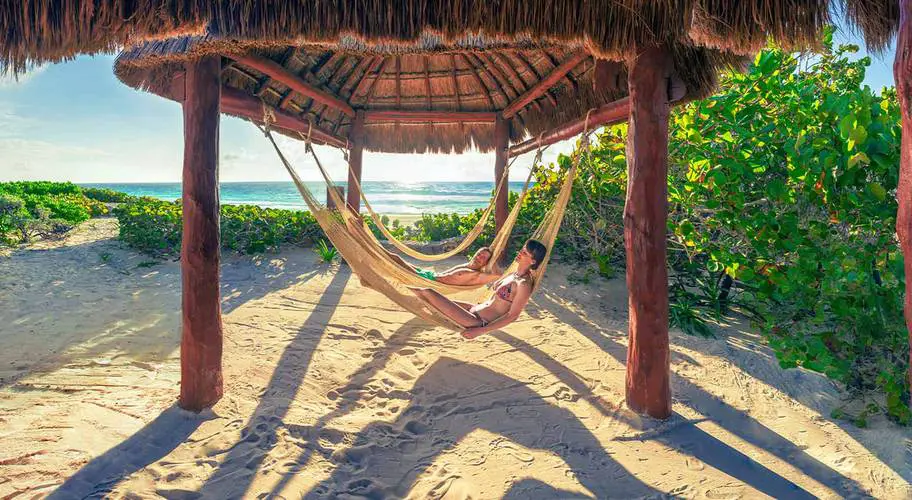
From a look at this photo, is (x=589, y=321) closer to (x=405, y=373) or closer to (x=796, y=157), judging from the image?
(x=405, y=373)

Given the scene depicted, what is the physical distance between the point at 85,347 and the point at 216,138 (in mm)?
1500

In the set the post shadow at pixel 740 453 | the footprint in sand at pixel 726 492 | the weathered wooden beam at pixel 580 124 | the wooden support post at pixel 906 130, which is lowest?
the footprint in sand at pixel 726 492

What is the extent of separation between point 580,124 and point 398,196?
23.3m

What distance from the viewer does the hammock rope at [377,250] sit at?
1990 millimetres

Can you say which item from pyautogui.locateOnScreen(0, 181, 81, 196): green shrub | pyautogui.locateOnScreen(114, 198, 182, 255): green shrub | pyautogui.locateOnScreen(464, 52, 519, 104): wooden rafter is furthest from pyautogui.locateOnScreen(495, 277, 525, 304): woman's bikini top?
pyautogui.locateOnScreen(0, 181, 81, 196): green shrub

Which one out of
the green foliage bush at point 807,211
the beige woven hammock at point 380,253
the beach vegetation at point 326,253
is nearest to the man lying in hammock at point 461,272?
the beige woven hammock at point 380,253

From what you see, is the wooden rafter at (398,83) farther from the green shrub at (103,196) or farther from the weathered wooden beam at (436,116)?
the green shrub at (103,196)

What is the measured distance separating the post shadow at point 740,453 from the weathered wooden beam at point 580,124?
1.33 m

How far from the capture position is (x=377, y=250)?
253cm

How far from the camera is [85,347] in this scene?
240 centimetres

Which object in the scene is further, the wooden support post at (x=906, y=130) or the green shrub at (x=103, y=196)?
the green shrub at (x=103, y=196)

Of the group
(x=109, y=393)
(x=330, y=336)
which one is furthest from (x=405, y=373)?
(x=109, y=393)

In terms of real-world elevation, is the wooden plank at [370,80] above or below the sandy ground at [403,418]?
above

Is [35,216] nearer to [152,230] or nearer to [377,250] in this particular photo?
[152,230]
